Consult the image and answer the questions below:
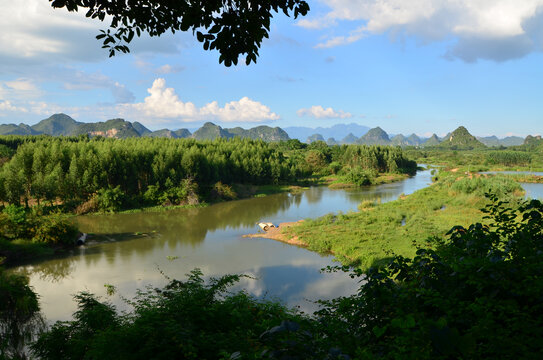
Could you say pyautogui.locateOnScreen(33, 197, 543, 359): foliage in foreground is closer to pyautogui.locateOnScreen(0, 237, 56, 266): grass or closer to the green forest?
the green forest

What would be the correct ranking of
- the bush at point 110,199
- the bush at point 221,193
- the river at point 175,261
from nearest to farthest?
the river at point 175,261
the bush at point 110,199
the bush at point 221,193

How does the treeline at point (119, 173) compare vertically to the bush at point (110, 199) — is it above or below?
above

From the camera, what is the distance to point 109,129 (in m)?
184

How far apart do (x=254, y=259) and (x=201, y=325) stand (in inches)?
475

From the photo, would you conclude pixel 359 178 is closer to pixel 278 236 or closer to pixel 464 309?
pixel 278 236

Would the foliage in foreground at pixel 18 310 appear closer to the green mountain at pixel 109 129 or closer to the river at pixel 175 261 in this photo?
the river at pixel 175 261

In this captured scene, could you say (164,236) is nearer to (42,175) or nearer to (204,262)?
(204,262)

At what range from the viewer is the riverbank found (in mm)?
16359

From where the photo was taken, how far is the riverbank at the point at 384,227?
53.7 ft

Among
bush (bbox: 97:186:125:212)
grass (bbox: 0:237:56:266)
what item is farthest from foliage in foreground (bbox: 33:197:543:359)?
bush (bbox: 97:186:125:212)

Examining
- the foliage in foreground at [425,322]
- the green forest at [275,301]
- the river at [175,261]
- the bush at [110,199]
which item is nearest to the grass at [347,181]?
the green forest at [275,301]

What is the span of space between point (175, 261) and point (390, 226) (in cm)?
1368

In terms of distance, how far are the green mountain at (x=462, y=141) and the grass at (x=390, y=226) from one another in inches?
6315

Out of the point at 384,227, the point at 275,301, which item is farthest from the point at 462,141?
the point at 275,301
